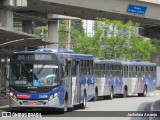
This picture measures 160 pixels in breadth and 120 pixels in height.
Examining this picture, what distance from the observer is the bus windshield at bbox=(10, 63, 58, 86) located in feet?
75.3

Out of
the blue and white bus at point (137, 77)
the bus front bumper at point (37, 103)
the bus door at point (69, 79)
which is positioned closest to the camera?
the bus front bumper at point (37, 103)

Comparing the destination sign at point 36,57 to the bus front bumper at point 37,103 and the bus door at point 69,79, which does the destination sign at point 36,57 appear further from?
the bus front bumper at point 37,103

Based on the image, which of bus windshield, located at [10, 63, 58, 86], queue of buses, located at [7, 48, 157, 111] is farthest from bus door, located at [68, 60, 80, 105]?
bus windshield, located at [10, 63, 58, 86]

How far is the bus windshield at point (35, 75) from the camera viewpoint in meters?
22.9

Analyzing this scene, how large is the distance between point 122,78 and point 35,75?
2000 centimetres

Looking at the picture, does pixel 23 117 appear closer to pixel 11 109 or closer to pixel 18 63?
pixel 18 63

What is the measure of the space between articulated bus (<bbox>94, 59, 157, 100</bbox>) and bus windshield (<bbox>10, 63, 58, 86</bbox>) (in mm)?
13527

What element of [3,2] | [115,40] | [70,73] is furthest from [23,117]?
[115,40]

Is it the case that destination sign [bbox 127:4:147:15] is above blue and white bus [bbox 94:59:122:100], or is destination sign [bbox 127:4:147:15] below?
above

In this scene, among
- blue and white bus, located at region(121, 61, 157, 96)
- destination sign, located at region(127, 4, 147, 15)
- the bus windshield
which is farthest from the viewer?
destination sign, located at region(127, 4, 147, 15)

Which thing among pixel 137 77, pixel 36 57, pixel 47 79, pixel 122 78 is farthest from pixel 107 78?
pixel 47 79

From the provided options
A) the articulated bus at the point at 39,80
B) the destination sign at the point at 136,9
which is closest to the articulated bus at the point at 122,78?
the destination sign at the point at 136,9

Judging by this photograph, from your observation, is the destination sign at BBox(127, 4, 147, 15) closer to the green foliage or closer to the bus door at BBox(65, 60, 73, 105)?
the green foliage

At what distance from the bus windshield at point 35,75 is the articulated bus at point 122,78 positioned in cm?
1353
